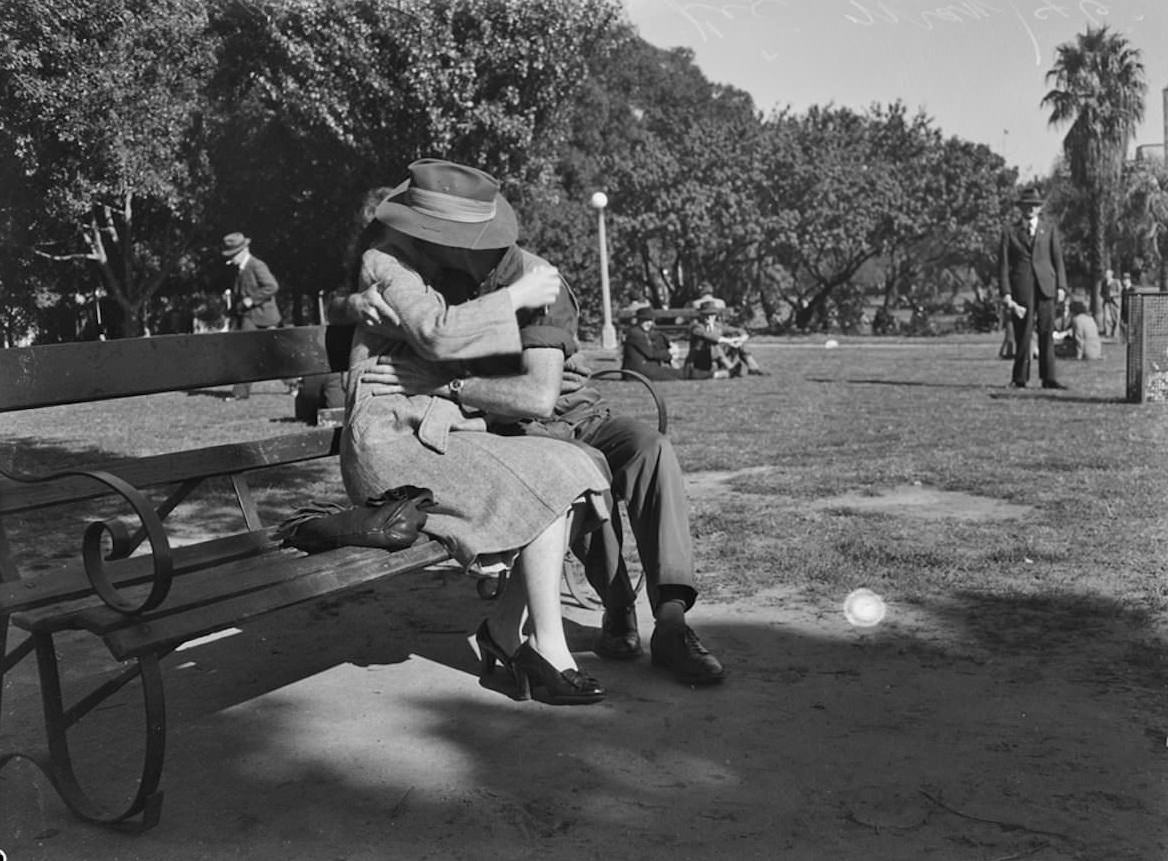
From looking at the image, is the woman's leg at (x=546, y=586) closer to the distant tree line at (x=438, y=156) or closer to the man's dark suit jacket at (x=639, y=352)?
the distant tree line at (x=438, y=156)

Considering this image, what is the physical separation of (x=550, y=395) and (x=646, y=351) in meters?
12.6

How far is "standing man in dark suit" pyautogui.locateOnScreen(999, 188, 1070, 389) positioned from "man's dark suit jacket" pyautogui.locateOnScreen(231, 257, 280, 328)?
7.89 m

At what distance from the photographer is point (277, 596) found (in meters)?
2.94

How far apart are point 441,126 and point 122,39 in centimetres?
1005

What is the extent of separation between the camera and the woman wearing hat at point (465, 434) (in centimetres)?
347

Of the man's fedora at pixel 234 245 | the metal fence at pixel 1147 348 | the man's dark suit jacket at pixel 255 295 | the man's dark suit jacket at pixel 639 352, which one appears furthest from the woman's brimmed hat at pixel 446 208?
the man's dark suit jacket at pixel 639 352

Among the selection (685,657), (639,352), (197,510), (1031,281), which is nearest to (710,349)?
(639,352)

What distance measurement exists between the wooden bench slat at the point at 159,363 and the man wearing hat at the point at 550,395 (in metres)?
0.56

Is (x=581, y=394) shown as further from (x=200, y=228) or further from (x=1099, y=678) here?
(x=200, y=228)

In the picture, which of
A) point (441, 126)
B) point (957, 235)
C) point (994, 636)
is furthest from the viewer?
point (957, 235)

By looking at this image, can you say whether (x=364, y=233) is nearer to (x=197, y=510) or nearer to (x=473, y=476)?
(x=473, y=476)

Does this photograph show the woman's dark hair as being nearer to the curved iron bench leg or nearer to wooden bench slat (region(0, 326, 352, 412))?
wooden bench slat (region(0, 326, 352, 412))

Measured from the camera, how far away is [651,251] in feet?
134

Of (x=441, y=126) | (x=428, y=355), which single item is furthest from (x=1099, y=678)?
(x=441, y=126)
